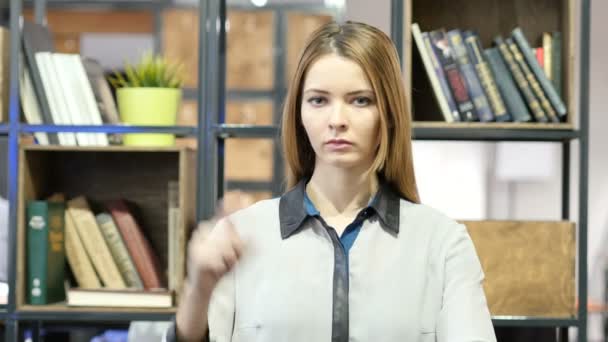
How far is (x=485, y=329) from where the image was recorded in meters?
1.30

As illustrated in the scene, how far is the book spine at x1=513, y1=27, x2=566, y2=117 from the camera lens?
231cm

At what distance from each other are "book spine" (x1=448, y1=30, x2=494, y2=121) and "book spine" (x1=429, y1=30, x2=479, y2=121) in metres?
0.01

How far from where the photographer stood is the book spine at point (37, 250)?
2387mm

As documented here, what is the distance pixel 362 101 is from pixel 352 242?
24cm

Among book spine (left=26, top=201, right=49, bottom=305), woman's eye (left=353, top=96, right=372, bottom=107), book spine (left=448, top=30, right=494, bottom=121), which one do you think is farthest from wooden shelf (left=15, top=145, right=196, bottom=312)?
woman's eye (left=353, top=96, right=372, bottom=107)

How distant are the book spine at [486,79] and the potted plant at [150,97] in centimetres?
88

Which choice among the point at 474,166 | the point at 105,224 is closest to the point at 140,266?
the point at 105,224

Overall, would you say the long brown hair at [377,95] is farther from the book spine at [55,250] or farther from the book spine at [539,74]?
the book spine at [55,250]

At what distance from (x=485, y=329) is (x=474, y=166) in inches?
175

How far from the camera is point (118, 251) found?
2.47 meters

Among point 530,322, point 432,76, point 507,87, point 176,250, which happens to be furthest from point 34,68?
point 530,322

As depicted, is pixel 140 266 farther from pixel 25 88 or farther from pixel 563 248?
pixel 563 248

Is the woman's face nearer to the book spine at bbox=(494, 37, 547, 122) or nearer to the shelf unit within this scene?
the shelf unit

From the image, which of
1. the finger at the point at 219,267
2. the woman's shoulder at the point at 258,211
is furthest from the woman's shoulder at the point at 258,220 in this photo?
the finger at the point at 219,267
